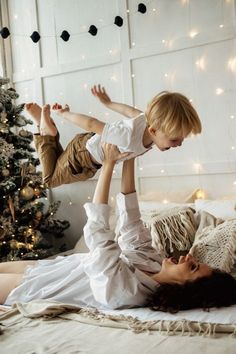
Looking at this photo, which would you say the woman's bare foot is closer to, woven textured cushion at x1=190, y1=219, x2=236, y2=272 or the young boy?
the young boy

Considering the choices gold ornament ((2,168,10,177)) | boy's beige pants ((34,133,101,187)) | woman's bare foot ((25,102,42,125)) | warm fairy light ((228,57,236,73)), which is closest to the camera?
boy's beige pants ((34,133,101,187))

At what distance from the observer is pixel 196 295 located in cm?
193

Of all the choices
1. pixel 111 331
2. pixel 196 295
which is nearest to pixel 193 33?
pixel 196 295

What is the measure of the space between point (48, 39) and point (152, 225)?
2.31 meters

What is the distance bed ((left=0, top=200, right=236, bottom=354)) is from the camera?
149 cm

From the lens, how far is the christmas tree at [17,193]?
11.9 feet

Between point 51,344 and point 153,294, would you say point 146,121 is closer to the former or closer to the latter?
point 153,294

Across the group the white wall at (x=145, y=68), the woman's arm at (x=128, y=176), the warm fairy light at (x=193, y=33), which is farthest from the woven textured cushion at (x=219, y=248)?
the warm fairy light at (x=193, y=33)

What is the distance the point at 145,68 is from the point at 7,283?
2.04 meters

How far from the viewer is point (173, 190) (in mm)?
3525

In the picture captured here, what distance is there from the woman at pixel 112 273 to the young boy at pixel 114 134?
0.09m

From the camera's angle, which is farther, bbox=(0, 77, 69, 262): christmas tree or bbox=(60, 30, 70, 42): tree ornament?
bbox=(60, 30, 70, 42): tree ornament

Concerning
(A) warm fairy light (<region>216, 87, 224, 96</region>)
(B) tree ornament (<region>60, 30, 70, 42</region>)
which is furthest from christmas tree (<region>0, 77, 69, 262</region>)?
(A) warm fairy light (<region>216, 87, 224, 96</region>)

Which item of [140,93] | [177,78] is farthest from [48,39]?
[177,78]
